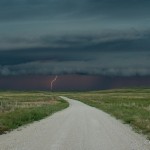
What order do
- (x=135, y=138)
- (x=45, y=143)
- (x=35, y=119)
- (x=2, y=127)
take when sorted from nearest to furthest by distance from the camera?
(x=45, y=143), (x=135, y=138), (x=2, y=127), (x=35, y=119)

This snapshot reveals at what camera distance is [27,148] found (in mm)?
18312

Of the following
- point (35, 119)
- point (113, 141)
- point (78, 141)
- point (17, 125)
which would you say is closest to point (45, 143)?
point (78, 141)

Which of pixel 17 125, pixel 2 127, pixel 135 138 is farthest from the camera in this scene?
pixel 17 125

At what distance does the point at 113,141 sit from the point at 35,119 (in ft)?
64.3

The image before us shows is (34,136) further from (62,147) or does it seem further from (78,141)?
(62,147)

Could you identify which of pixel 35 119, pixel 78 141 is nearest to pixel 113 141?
pixel 78 141

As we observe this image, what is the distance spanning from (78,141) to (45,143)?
1.71 meters

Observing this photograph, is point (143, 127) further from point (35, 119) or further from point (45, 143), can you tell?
point (35, 119)

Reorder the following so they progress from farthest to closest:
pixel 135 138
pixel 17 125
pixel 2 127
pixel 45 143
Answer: pixel 17 125
pixel 2 127
pixel 135 138
pixel 45 143

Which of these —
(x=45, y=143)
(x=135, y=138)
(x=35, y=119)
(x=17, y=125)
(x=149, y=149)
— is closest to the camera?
(x=149, y=149)

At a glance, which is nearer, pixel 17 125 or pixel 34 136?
pixel 34 136

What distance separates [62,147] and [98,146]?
1686 millimetres

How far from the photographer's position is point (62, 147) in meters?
18.5

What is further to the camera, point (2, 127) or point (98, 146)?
point (2, 127)
